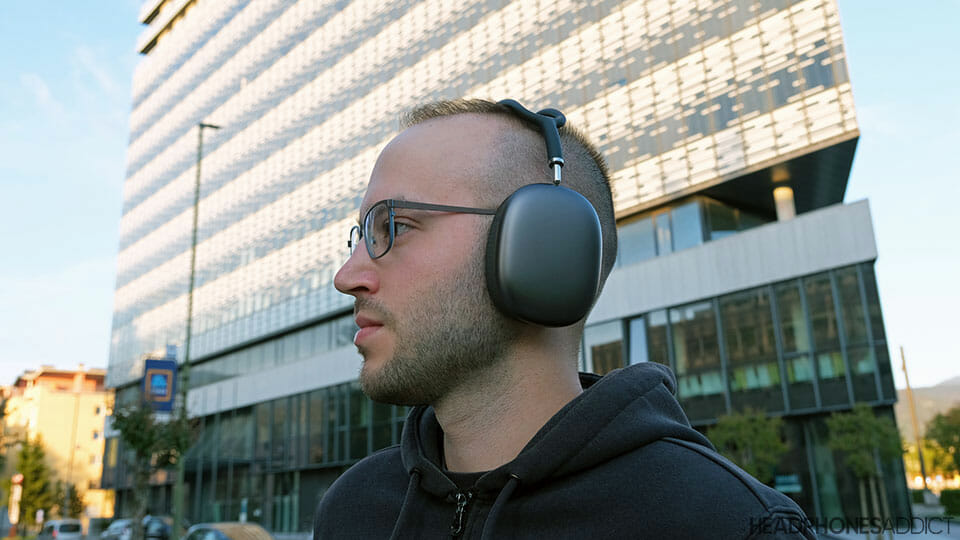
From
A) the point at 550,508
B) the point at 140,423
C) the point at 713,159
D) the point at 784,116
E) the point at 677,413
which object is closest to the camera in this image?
the point at 550,508

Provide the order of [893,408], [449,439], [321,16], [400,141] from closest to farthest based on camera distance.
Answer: [449,439] < [400,141] < [893,408] < [321,16]

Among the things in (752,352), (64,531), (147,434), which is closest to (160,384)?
(147,434)

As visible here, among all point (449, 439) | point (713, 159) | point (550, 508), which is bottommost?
point (550, 508)

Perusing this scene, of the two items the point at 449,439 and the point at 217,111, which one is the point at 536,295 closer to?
the point at 449,439

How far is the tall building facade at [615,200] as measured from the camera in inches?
835

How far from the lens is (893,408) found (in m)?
19.8

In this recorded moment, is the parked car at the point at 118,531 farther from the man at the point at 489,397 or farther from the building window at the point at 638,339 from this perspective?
the man at the point at 489,397

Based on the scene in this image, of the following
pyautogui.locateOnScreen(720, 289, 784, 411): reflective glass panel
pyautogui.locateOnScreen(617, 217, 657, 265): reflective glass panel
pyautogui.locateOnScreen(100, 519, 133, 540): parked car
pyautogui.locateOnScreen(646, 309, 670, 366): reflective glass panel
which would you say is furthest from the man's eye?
pyautogui.locateOnScreen(100, 519, 133, 540): parked car

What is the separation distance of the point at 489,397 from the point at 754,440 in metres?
19.5

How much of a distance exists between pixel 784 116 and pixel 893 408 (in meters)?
9.17

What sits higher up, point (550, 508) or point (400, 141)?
point (400, 141)

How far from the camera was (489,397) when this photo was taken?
1.43 meters

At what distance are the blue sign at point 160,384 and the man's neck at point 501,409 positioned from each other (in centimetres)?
2459

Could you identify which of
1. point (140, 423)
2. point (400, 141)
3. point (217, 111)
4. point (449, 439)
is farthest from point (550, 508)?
point (217, 111)
